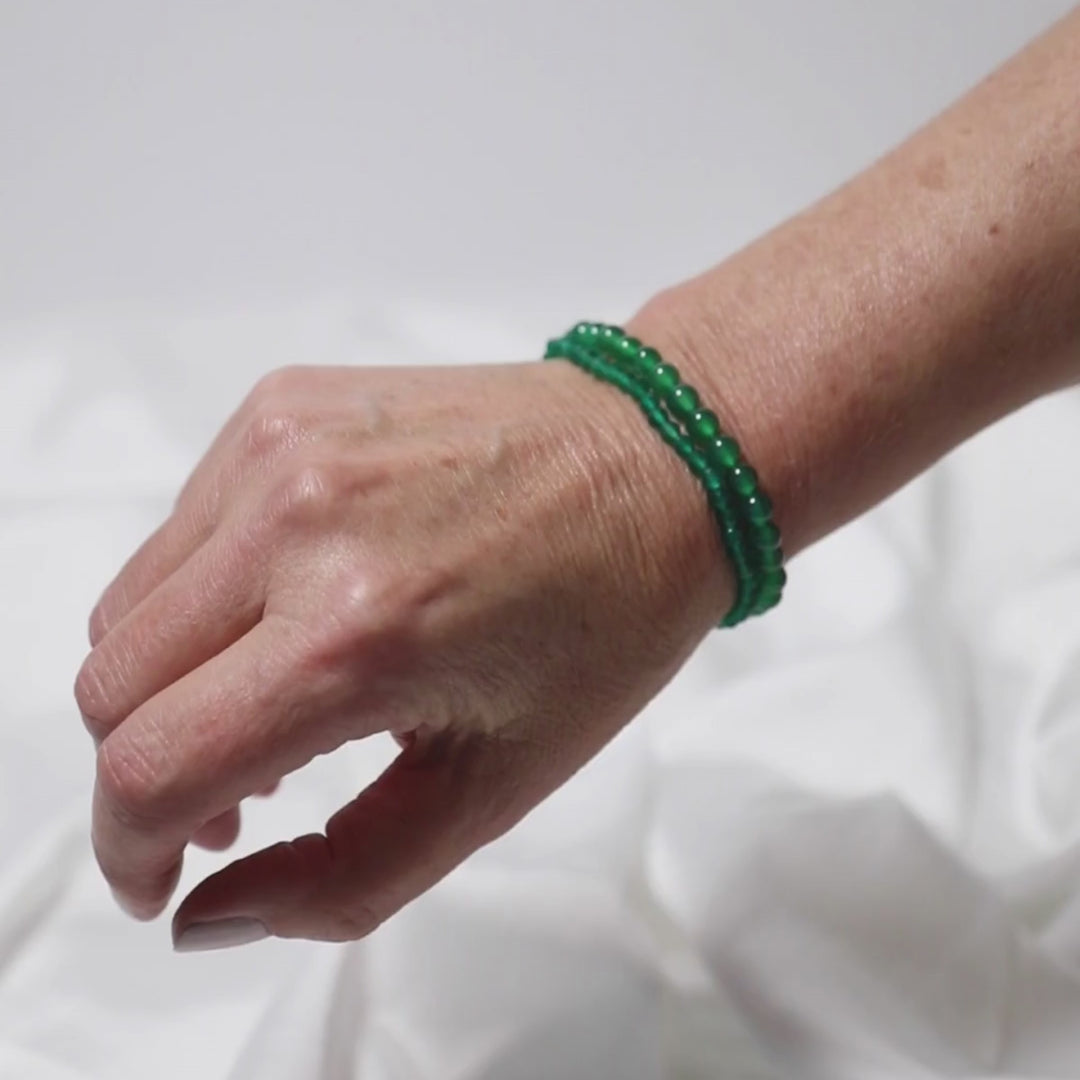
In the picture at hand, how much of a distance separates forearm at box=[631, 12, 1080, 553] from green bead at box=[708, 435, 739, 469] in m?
0.02

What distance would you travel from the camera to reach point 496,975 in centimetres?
104

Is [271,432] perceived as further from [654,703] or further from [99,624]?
[654,703]

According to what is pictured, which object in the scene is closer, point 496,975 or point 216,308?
point 496,975

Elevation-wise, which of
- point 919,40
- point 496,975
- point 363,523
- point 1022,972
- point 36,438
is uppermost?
point 919,40

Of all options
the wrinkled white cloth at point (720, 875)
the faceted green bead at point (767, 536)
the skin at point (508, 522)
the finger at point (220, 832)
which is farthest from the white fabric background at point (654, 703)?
the faceted green bead at point (767, 536)

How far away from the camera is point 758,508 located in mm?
839

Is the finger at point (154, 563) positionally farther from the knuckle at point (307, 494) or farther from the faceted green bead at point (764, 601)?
the faceted green bead at point (764, 601)

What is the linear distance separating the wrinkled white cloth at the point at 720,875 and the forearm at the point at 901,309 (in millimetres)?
316

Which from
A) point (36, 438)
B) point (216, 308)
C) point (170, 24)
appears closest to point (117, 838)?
point (36, 438)

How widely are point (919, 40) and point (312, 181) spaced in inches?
28.3

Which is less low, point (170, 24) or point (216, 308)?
point (170, 24)

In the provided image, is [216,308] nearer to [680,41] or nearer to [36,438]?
[36,438]

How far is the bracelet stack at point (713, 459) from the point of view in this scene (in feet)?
2.75

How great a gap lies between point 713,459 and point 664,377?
0.06m
